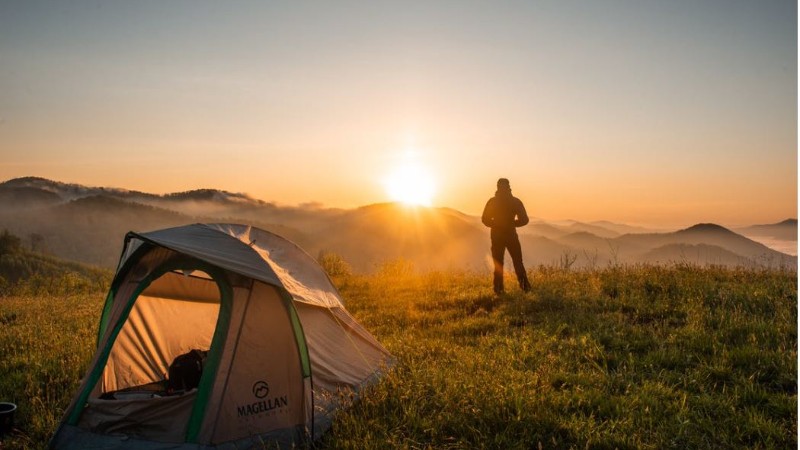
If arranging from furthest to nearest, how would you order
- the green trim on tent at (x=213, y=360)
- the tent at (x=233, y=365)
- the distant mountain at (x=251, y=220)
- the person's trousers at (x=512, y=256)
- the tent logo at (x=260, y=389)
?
the distant mountain at (x=251, y=220) < the person's trousers at (x=512, y=256) < the tent logo at (x=260, y=389) < the tent at (x=233, y=365) < the green trim on tent at (x=213, y=360)

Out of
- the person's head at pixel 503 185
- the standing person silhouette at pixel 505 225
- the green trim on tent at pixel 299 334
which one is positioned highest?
the person's head at pixel 503 185

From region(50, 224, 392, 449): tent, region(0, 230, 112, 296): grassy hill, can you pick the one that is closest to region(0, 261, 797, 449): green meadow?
region(50, 224, 392, 449): tent

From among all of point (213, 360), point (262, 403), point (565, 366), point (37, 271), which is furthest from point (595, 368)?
point (37, 271)

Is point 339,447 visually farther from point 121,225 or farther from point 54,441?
point 121,225

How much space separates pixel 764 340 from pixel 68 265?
94.1 meters

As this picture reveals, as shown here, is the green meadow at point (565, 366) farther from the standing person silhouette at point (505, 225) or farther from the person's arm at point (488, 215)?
the person's arm at point (488, 215)

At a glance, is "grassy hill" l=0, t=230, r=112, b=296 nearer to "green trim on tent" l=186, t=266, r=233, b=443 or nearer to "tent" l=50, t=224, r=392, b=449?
"tent" l=50, t=224, r=392, b=449

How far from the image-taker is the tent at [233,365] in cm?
548

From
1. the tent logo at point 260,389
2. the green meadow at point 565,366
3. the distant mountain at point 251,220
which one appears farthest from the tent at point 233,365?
the distant mountain at point 251,220

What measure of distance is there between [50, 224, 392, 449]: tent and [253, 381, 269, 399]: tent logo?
0.01m

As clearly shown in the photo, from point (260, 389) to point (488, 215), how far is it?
819 cm

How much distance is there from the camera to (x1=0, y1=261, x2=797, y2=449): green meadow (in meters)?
5.20

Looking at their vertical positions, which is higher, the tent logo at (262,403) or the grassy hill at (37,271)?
the tent logo at (262,403)

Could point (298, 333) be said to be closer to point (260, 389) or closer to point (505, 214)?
point (260, 389)
